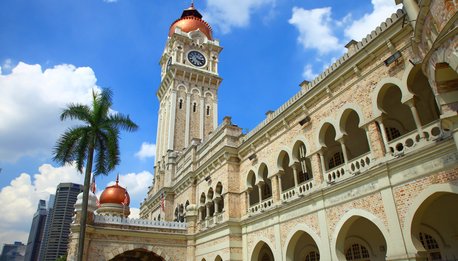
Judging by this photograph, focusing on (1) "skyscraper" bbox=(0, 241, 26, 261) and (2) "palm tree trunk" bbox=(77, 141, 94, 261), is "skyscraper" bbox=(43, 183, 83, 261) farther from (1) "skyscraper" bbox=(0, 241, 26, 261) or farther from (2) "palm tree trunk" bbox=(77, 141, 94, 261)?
(1) "skyscraper" bbox=(0, 241, 26, 261)

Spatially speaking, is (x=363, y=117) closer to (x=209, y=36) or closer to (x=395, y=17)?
(x=395, y=17)

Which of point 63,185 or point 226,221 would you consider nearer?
point 226,221

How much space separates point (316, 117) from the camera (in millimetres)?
14930

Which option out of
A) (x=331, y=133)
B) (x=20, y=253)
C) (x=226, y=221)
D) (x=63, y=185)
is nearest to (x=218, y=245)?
(x=226, y=221)

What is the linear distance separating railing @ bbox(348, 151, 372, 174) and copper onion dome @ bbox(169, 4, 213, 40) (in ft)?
105

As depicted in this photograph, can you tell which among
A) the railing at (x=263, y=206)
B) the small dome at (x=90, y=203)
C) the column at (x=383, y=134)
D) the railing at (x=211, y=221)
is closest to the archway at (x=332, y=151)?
the railing at (x=263, y=206)

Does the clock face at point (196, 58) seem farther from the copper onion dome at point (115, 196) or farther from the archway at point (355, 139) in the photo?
the archway at point (355, 139)

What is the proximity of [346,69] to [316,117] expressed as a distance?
95.9 inches

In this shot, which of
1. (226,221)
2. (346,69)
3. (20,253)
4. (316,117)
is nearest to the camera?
(346,69)

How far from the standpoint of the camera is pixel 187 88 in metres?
38.1

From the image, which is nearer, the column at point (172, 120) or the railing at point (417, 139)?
the railing at point (417, 139)

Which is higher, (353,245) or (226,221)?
(226,221)

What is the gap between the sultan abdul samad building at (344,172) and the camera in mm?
9727

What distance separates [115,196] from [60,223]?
61300 millimetres
